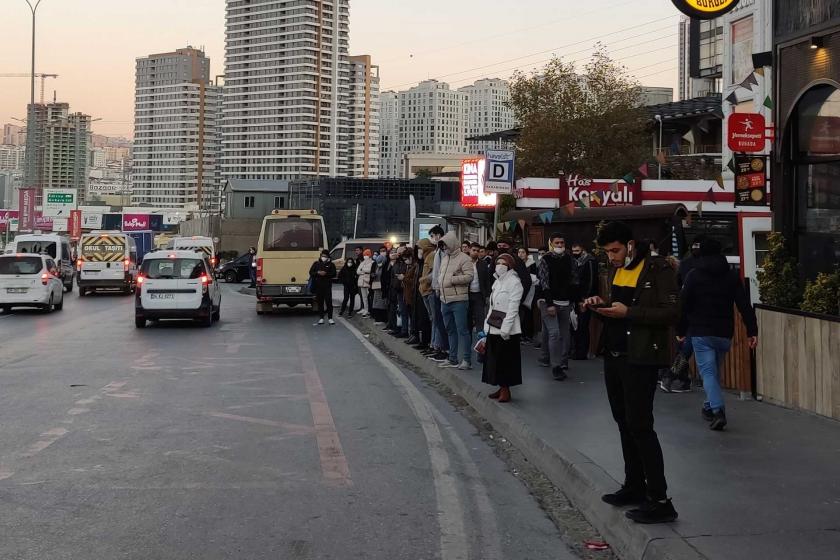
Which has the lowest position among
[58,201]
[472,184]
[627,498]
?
[627,498]

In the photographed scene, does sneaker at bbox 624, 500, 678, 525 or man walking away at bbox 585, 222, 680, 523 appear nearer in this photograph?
sneaker at bbox 624, 500, 678, 525

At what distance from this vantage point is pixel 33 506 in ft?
20.5

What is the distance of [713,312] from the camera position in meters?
8.87

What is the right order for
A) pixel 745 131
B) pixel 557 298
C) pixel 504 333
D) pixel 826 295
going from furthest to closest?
pixel 745 131
pixel 557 298
pixel 504 333
pixel 826 295

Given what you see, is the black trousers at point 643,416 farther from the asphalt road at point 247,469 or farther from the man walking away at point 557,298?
the man walking away at point 557,298

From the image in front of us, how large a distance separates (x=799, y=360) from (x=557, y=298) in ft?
11.9

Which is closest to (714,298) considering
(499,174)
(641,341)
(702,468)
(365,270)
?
(702,468)

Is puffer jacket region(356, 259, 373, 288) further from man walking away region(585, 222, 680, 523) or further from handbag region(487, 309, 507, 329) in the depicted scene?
man walking away region(585, 222, 680, 523)

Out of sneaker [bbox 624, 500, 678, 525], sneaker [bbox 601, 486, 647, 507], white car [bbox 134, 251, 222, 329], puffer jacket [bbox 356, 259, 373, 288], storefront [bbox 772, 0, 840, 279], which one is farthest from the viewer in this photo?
puffer jacket [bbox 356, 259, 373, 288]

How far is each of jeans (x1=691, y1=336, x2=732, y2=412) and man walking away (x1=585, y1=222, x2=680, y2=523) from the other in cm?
321

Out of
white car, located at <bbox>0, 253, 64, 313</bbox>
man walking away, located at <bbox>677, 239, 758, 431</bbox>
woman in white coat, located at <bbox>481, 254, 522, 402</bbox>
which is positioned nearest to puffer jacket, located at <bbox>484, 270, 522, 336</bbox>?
woman in white coat, located at <bbox>481, 254, 522, 402</bbox>

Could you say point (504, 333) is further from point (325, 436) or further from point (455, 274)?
point (455, 274)

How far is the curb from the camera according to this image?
17.0ft

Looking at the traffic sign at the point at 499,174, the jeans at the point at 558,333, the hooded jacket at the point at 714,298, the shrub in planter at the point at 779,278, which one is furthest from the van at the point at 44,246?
the hooded jacket at the point at 714,298
